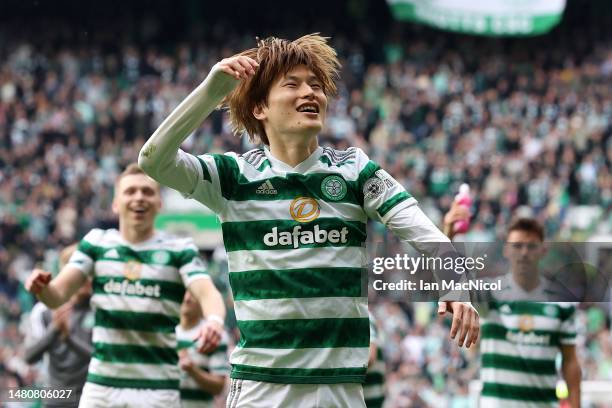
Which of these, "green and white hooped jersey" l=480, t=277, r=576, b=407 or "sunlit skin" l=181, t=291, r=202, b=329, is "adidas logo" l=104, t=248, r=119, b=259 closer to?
"sunlit skin" l=181, t=291, r=202, b=329

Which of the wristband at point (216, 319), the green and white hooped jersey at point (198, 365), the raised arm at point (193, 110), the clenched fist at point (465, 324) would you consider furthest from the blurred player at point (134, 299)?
the clenched fist at point (465, 324)

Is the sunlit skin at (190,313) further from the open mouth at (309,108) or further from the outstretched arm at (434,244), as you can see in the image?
the outstretched arm at (434,244)

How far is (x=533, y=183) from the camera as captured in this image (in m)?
19.6

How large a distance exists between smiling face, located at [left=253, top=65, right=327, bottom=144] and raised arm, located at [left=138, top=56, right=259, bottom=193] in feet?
1.01

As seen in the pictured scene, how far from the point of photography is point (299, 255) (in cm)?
384

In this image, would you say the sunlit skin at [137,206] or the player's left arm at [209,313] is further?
the sunlit skin at [137,206]

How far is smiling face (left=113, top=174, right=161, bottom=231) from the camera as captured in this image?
235 inches

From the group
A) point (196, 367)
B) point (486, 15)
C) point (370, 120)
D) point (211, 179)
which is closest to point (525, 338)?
point (196, 367)

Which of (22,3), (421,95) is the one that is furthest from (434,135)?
(22,3)

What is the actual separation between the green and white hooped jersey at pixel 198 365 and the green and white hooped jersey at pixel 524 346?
1748 mm

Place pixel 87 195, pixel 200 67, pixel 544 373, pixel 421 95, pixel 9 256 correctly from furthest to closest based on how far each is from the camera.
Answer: pixel 200 67 → pixel 421 95 → pixel 87 195 → pixel 9 256 → pixel 544 373

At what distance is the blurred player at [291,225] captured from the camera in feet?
12.3

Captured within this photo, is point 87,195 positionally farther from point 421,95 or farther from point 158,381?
point 158,381

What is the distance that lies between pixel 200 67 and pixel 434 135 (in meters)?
5.77
